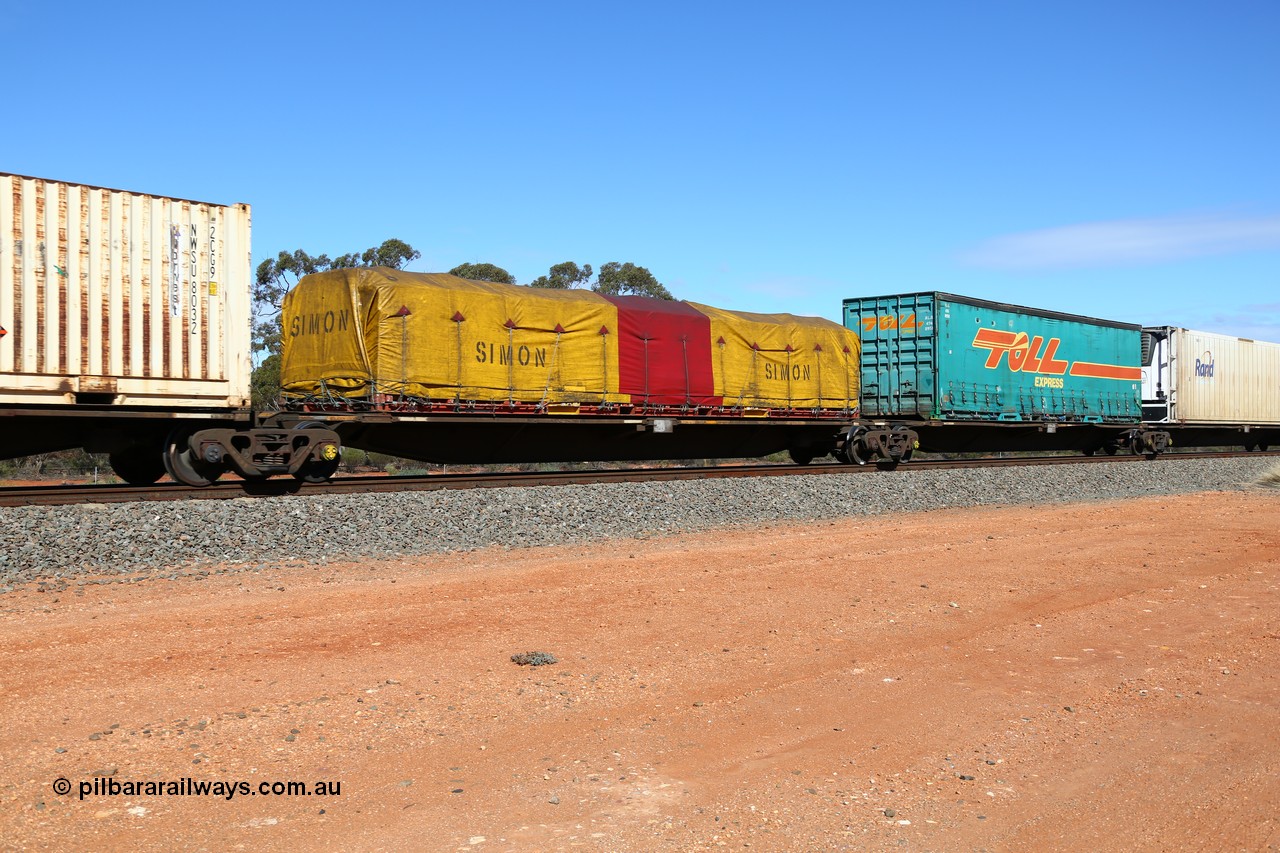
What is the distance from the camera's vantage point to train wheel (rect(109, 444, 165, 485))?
1341 cm

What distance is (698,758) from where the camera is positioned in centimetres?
452

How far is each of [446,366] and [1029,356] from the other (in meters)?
15.5

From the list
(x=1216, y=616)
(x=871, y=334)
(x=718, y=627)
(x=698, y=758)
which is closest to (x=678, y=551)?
(x=718, y=627)

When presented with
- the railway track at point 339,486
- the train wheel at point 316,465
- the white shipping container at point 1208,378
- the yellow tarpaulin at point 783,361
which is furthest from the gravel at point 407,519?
the white shipping container at point 1208,378

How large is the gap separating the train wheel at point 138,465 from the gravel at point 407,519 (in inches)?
114

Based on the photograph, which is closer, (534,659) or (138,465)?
(534,659)

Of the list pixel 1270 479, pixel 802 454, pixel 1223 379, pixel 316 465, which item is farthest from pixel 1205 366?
pixel 316 465

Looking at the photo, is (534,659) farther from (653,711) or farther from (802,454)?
(802,454)

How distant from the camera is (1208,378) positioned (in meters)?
31.1

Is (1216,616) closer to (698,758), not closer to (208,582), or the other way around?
(698,758)

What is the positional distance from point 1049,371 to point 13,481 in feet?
78.0

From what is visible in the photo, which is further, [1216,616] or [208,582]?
[208,582]

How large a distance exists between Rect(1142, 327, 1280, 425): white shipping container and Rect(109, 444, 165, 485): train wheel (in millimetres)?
26115

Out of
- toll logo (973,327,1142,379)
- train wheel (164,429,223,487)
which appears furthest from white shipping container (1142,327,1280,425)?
train wheel (164,429,223,487)
